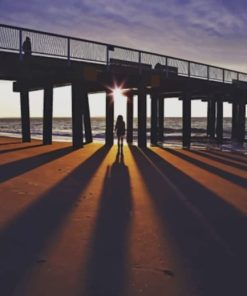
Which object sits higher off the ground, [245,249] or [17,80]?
[17,80]

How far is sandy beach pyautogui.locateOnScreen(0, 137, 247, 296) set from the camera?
4.40 metres

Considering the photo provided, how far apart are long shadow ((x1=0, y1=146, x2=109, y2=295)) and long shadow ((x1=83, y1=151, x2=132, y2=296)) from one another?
1.81 ft

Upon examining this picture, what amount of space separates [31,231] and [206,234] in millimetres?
2188

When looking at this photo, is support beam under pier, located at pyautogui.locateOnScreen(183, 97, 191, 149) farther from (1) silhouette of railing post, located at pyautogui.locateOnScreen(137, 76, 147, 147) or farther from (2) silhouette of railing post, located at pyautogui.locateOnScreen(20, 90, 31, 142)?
(2) silhouette of railing post, located at pyautogui.locateOnScreen(20, 90, 31, 142)

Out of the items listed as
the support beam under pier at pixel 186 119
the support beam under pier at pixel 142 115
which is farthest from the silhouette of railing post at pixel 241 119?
the support beam under pier at pixel 142 115

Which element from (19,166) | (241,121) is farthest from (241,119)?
(19,166)

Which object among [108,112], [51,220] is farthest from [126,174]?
[108,112]

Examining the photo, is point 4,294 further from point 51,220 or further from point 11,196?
point 11,196

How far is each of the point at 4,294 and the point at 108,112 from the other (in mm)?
21430

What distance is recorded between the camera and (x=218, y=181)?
11.0 meters

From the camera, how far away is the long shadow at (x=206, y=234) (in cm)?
457

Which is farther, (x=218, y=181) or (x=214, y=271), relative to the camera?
(x=218, y=181)

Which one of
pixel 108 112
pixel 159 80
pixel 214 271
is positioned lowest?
pixel 214 271

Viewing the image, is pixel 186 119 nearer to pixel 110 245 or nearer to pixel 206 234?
pixel 206 234
